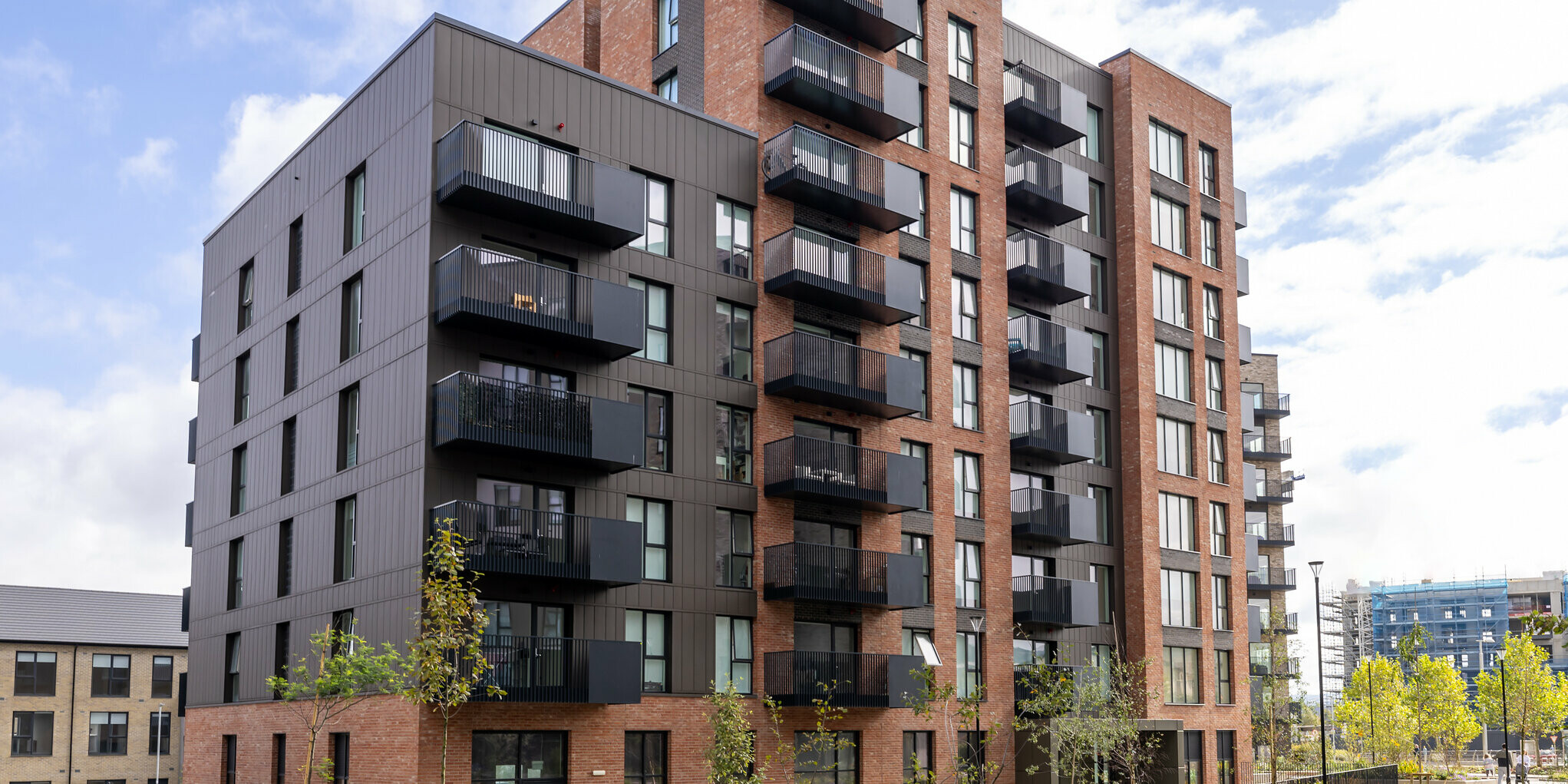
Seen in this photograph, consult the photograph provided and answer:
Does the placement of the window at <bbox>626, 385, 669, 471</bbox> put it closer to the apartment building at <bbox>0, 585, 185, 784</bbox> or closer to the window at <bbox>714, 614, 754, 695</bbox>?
the window at <bbox>714, 614, 754, 695</bbox>

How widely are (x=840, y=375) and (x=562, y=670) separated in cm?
1116

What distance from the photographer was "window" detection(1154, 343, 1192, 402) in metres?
48.8

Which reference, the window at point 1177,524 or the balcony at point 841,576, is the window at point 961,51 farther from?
the balcony at point 841,576

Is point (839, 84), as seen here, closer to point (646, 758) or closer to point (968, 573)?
point (968, 573)

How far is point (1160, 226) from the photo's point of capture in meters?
49.9

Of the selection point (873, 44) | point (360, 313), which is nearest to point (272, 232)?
point (360, 313)

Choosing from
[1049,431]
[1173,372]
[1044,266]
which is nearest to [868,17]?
[1044,266]

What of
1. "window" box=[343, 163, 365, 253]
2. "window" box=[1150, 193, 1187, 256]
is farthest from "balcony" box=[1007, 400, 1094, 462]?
"window" box=[343, 163, 365, 253]

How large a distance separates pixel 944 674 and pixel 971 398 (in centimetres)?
836

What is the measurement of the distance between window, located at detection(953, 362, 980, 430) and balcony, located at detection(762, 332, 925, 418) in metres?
3.45

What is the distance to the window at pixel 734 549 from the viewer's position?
114 ft

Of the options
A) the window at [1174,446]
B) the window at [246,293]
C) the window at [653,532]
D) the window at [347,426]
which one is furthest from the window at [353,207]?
the window at [1174,446]

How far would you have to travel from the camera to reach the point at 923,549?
4009cm

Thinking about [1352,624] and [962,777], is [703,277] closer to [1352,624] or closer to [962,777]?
[962,777]
